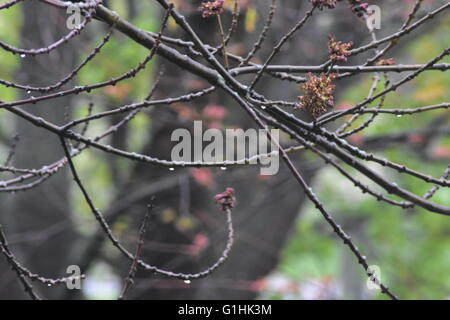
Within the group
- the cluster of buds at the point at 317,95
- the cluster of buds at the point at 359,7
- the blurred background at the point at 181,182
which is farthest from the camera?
the blurred background at the point at 181,182

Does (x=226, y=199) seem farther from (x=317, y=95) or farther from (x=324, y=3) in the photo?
(x=324, y=3)

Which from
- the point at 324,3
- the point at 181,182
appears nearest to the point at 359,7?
the point at 324,3

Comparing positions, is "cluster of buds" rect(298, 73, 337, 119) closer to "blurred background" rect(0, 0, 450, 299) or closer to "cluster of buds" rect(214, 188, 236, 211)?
"cluster of buds" rect(214, 188, 236, 211)

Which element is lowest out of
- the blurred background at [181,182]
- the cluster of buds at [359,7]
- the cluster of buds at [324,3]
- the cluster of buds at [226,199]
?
the cluster of buds at [226,199]

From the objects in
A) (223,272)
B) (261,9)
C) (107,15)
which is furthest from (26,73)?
(107,15)

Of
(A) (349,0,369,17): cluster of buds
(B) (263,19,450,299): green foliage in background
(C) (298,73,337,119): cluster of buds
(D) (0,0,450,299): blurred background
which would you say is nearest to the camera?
(C) (298,73,337,119): cluster of buds

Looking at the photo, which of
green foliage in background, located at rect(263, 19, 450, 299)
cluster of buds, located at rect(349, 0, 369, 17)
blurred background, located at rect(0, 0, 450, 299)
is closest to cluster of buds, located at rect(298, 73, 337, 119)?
cluster of buds, located at rect(349, 0, 369, 17)

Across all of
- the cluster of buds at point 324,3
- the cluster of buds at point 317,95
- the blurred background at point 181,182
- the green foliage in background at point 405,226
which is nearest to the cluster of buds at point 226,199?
the cluster of buds at point 317,95

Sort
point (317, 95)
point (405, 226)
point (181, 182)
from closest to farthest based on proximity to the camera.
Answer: point (317, 95)
point (181, 182)
point (405, 226)

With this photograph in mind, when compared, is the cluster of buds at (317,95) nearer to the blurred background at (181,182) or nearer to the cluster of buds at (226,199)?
the cluster of buds at (226,199)

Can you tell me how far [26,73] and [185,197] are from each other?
5.37 feet

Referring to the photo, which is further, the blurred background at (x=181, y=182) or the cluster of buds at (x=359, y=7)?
the blurred background at (x=181, y=182)

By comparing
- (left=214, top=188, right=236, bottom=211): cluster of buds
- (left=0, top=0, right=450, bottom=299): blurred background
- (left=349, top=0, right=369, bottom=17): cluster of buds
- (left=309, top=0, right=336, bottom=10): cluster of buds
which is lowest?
(left=214, top=188, right=236, bottom=211): cluster of buds

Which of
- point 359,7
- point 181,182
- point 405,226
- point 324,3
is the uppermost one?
point 405,226
